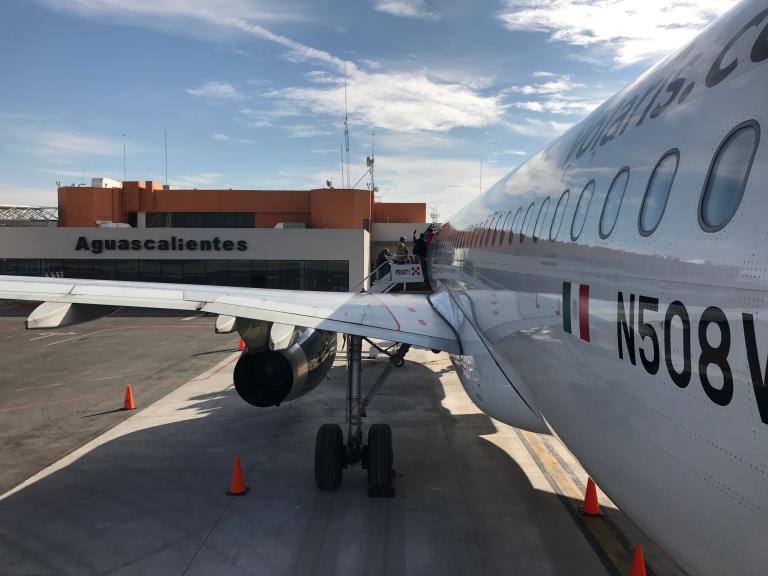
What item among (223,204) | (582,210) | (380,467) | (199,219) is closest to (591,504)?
(380,467)

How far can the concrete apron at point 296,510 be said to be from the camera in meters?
6.55

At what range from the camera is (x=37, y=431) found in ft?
36.9

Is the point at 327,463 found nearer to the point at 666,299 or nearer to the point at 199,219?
→ the point at 666,299

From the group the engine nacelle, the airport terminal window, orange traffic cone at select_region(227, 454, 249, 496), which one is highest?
the airport terminal window

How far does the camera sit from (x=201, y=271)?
35375 mm

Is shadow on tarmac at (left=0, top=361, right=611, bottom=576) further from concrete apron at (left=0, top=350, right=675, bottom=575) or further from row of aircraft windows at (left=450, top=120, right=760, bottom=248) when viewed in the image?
row of aircraft windows at (left=450, top=120, right=760, bottom=248)

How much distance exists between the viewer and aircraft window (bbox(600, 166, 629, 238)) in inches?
136

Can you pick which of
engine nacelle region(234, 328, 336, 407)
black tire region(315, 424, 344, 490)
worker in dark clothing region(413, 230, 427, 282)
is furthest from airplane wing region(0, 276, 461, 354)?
worker in dark clothing region(413, 230, 427, 282)

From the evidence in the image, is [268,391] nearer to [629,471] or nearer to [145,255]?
[629,471]

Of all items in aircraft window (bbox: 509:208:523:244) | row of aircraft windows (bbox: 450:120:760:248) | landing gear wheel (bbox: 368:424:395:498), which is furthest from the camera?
landing gear wheel (bbox: 368:424:395:498)

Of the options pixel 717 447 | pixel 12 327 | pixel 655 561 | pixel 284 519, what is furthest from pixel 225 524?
pixel 12 327

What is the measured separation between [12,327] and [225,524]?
23.7m

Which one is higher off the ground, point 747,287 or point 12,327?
point 747,287

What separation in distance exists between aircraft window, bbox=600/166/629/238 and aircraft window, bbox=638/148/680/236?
13.4 inches
